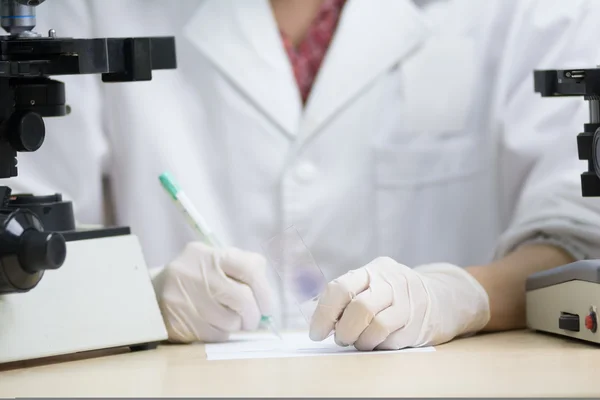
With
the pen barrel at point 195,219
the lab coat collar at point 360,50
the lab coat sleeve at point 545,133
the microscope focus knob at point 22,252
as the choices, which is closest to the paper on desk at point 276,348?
the pen barrel at point 195,219

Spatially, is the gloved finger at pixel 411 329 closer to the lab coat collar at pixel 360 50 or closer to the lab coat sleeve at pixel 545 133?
the lab coat sleeve at pixel 545 133

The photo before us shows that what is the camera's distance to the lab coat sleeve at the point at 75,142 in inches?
69.1

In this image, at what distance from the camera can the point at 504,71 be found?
1.79 m

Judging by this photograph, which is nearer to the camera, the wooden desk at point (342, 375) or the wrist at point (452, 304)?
the wooden desk at point (342, 375)

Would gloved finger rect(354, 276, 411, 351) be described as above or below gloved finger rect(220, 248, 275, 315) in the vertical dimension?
below

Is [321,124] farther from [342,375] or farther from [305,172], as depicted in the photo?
[342,375]

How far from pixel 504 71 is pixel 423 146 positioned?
0.72ft

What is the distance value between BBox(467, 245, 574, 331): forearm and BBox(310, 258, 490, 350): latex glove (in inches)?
4.4

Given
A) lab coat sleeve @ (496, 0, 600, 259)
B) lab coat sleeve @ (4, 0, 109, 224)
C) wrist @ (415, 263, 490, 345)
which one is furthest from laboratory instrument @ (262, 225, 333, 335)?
lab coat sleeve @ (4, 0, 109, 224)

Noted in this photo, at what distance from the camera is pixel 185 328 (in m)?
1.29

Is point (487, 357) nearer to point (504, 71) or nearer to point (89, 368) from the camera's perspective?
point (89, 368)

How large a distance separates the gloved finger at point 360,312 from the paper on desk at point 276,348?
23 millimetres

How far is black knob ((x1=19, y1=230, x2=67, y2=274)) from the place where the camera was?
939mm

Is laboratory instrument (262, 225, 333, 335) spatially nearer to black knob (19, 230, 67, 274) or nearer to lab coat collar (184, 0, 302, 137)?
black knob (19, 230, 67, 274)
